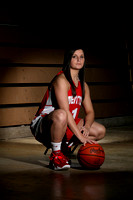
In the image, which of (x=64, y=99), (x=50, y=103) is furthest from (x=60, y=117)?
(x=50, y=103)

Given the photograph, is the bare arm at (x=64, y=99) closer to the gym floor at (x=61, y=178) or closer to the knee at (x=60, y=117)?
the knee at (x=60, y=117)

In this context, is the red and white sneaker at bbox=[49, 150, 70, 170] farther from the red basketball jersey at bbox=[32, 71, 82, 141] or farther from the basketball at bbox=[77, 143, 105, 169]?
the red basketball jersey at bbox=[32, 71, 82, 141]

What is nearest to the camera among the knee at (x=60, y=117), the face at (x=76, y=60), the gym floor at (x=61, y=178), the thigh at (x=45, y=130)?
the gym floor at (x=61, y=178)

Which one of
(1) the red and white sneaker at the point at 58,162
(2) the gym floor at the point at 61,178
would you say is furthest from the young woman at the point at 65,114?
(2) the gym floor at the point at 61,178

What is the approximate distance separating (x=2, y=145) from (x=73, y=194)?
11.3 ft

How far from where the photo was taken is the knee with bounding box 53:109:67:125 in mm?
4668

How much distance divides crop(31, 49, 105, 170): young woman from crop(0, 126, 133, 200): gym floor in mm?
262

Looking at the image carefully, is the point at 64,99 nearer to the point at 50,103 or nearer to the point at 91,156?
the point at 50,103

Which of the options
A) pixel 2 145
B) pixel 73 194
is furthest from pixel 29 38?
pixel 73 194

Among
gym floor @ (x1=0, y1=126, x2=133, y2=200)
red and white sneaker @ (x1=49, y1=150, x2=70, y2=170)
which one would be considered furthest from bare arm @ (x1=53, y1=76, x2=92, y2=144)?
gym floor @ (x1=0, y1=126, x2=133, y2=200)

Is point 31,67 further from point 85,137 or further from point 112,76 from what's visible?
point 85,137

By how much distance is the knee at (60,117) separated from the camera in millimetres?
4668

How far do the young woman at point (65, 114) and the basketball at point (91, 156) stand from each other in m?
0.10

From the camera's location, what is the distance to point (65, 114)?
4.71m
